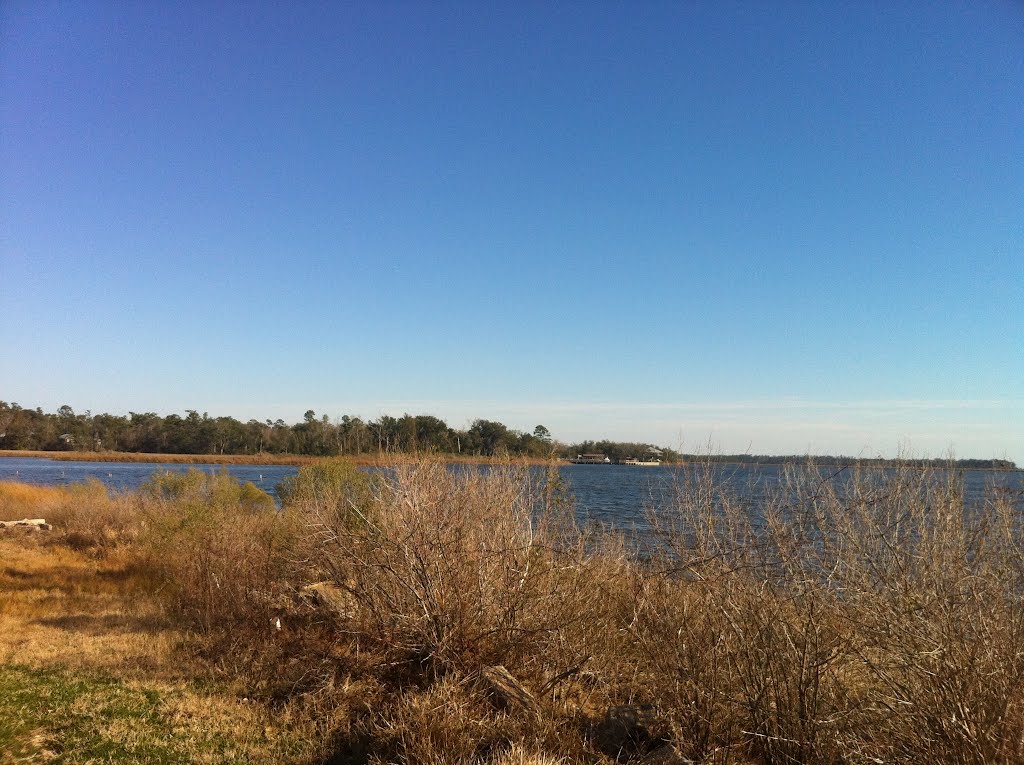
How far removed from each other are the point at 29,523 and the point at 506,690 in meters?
21.7

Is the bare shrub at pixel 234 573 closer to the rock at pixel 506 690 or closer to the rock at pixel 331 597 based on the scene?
the rock at pixel 331 597

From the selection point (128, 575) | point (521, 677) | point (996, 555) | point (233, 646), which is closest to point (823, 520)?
point (996, 555)

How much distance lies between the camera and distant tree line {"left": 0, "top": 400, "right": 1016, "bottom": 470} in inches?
386

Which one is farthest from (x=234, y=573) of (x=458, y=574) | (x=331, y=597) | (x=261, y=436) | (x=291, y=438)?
(x=261, y=436)

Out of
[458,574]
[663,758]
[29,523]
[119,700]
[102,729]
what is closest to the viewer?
[663,758]

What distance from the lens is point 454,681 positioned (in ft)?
23.4

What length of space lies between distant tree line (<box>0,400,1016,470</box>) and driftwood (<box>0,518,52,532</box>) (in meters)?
8.13

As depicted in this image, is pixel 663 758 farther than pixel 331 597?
No

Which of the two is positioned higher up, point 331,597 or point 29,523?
point 331,597

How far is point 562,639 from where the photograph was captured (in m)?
7.77

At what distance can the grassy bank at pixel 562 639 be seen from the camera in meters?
5.10

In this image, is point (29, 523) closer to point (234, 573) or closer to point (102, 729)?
point (234, 573)

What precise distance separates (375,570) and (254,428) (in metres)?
81.0

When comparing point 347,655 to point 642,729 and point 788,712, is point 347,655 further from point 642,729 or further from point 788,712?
point 788,712
